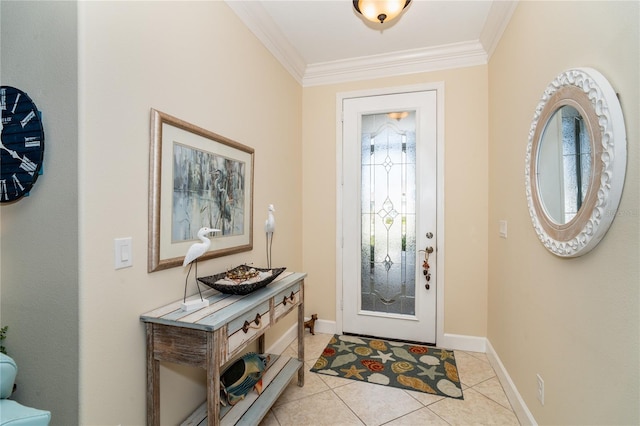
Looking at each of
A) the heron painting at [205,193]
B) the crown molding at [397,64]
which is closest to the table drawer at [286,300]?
the heron painting at [205,193]

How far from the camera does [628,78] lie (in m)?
0.98

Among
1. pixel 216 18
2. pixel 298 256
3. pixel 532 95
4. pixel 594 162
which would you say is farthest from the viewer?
pixel 298 256

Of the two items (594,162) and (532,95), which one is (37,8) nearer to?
(594,162)

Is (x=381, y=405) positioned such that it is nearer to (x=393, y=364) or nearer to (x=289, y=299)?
(x=393, y=364)

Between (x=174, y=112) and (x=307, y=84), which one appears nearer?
(x=174, y=112)

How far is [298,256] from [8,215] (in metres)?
2.19

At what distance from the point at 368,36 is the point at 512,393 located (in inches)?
113

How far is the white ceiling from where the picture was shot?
2193 millimetres

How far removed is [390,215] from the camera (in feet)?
9.71

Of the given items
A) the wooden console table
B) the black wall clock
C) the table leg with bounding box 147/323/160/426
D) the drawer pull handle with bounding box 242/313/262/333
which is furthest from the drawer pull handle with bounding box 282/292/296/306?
the black wall clock

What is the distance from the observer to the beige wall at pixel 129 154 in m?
1.15

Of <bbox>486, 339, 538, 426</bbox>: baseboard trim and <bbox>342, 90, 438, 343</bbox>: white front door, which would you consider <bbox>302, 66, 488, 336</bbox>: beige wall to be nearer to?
<bbox>342, 90, 438, 343</bbox>: white front door

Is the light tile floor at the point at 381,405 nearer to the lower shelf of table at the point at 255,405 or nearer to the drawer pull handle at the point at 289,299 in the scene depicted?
the lower shelf of table at the point at 255,405

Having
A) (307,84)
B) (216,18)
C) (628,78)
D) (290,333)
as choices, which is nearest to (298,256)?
(290,333)
